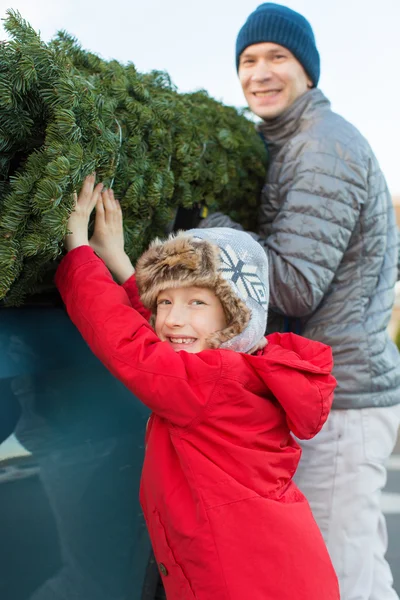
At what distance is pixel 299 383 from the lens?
1.65 m

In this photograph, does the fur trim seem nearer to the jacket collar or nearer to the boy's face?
the boy's face

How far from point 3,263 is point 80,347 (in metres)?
0.58

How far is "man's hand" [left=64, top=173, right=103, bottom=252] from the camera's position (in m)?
1.69

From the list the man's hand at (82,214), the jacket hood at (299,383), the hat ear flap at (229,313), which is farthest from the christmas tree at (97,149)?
the jacket hood at (299,383)

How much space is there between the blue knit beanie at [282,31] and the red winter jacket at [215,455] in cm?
122

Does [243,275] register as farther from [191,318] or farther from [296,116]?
[296,116]

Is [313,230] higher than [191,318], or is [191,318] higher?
[313,230]

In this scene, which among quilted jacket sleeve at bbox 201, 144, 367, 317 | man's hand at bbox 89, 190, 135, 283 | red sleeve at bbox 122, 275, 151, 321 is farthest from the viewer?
quilted jacket sleeve at bbox 201, 144, 367, 317

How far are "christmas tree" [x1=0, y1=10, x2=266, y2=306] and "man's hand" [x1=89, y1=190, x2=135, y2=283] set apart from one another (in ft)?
0.20

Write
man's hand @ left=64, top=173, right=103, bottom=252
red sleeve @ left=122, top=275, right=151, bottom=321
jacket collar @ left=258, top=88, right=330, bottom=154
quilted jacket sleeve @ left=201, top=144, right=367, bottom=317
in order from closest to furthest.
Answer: man's hand @ left=64, top=173, right=103, bottom=252 < red sleeve @ left=122, top=275, right=151, bottom=321 < quilted jacket sleeve @ left=201, top=144, right=367, bottom=317 < jacket collar @ left=258, top=88, right=330, bottom=154

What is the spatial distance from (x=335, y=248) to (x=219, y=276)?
59 centimetres

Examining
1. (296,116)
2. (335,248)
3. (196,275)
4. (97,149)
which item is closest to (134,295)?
(196,275)

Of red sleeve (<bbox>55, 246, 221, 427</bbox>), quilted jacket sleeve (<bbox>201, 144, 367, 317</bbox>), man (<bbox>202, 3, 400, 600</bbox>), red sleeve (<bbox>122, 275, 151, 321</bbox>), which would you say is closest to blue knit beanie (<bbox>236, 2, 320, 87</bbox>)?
man (<bbox>202, 3, 400, 600</bbox>)

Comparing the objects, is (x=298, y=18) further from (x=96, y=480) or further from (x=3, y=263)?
(x=96, y=480)
